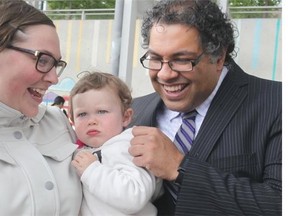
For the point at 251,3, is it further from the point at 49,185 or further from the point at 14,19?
the point at 49,185

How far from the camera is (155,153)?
176 centimetres

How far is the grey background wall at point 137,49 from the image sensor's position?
16.7 feet

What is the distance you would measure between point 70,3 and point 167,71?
5368 mm

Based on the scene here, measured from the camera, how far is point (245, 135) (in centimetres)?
187

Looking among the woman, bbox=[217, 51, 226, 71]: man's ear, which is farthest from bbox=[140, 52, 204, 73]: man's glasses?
the woman

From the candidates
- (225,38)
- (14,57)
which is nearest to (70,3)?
(225,38)

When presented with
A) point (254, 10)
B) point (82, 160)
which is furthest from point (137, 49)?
point (82, 160)

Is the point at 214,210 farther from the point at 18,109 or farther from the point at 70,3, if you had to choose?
the point at 70,3

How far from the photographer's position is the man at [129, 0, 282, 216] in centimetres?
175

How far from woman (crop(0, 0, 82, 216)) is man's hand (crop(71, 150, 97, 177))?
5 centimetres

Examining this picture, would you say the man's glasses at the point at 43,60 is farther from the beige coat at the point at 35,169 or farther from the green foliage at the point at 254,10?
the green foliage at the point at 254,10

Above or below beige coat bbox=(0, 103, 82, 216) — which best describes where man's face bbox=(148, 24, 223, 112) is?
above

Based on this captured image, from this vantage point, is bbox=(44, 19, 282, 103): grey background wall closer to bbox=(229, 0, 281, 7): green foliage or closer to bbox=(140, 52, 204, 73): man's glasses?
bbox=(229, 0, 281, 7): green foliage

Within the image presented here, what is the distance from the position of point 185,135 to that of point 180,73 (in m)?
0.30
